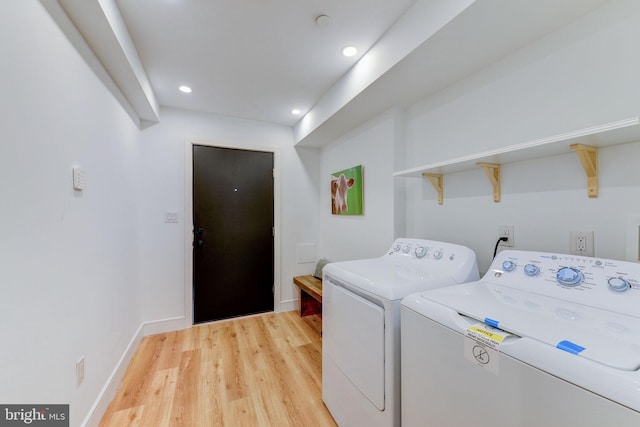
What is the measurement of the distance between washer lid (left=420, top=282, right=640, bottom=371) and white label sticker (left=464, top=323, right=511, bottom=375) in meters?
0.03

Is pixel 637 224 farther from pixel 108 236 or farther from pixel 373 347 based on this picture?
pixel 108 236

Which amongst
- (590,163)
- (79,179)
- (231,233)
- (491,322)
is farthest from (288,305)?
(590,163)

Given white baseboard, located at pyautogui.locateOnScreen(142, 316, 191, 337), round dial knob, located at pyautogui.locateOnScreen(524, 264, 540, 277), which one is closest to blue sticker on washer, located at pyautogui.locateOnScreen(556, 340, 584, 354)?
round dial knob, located at pyautogui.locateOnScreen(524, 264, 540, 277)

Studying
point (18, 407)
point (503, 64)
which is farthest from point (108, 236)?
point (503, 64)

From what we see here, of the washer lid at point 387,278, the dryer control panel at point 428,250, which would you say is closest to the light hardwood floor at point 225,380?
the washer lid at point 387,278

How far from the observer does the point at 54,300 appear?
3.75 feet

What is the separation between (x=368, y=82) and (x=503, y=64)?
30.5 inches

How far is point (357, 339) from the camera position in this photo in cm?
128

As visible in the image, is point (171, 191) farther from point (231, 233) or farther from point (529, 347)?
point (529, 347)

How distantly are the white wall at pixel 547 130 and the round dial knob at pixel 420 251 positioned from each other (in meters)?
0.30

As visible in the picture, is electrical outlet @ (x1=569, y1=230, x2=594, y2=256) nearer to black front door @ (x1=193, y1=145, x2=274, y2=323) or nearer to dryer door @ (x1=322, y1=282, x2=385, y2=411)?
dryer door @ (x1=322, y1=282, x2=385, y2=411)

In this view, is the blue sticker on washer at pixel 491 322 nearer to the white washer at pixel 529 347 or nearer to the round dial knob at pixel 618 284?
the white washer at pixel 529 347

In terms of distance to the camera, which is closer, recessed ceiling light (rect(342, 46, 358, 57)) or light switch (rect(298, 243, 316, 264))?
recessed ceiling light (rect(342, 46, 358, 57))

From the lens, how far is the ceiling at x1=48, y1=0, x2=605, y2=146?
1227 mm
